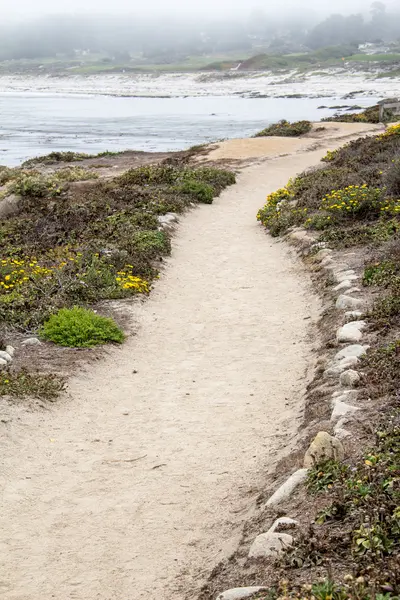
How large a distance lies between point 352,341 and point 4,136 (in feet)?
150

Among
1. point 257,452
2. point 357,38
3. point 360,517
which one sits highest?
point 357,38

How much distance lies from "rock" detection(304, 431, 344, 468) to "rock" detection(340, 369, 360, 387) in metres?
1.43

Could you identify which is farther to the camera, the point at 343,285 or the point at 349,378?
the point at 343,285

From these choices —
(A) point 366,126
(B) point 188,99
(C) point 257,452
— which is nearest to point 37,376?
(C) point 257,452

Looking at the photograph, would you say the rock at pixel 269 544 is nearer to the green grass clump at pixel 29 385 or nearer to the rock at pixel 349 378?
the rock at pixel 349 378

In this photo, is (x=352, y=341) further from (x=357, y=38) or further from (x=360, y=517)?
(x=357, y=38)

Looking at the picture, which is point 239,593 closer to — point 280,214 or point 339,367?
point 339,367

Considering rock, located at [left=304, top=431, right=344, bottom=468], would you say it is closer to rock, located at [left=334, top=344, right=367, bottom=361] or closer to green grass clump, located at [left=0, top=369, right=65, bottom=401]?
rock, located at [left=334, top=344, right=367, bottom=361]

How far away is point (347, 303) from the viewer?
961cm

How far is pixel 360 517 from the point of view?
4.48 metres

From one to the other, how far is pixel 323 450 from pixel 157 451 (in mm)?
1773

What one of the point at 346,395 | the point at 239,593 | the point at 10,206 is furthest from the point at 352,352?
the point at 10,206

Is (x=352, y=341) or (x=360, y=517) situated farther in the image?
(x=352, y=341)

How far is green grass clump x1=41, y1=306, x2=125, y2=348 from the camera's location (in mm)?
8969
